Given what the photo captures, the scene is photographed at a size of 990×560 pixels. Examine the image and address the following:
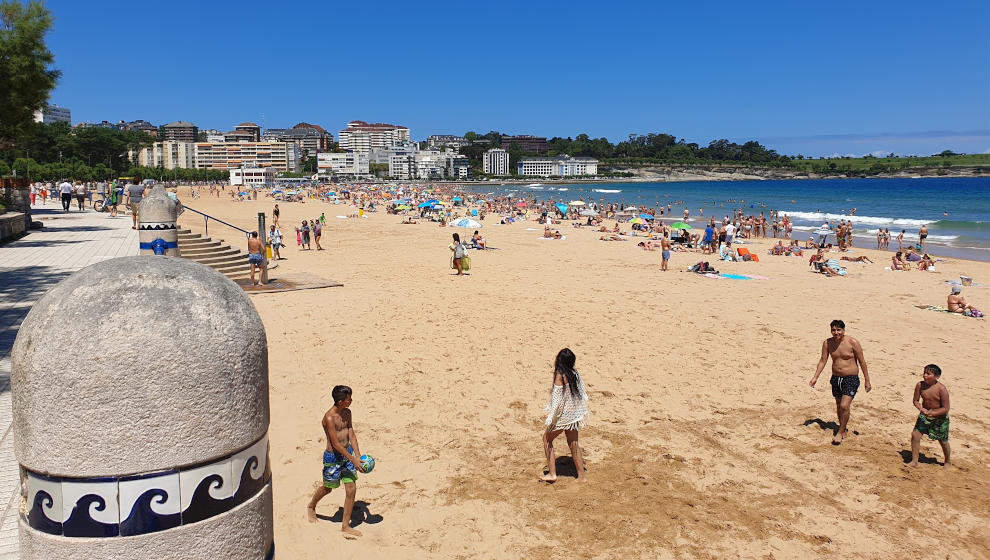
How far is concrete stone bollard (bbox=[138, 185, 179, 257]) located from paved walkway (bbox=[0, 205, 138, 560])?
1916mm

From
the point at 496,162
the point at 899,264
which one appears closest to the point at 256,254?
the point at 899,264

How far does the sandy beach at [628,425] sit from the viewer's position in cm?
498

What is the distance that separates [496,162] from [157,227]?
185955mm

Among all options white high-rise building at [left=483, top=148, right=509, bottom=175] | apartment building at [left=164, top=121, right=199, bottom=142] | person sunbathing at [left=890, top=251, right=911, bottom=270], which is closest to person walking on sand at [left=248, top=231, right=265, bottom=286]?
person sunbathing at [left=890, top=251, right=911, bottom=270]

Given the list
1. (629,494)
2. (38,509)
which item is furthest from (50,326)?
(629,494)

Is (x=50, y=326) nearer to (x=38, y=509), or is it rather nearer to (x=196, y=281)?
(x=196, y=281)

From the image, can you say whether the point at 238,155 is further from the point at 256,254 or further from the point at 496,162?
the point at 256,254

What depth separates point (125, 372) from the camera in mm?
1616

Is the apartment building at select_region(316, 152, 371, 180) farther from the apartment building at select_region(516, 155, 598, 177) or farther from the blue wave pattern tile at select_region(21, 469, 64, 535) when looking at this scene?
the blue wave pattern tile at select_region(21, 469, 64, 535)

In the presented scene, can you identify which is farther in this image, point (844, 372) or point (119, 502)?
point (844, 372)

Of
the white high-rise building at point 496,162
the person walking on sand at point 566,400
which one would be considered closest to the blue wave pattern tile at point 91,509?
the person walking on sand at point 566,400

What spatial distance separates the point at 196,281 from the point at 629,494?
4697 millimetres

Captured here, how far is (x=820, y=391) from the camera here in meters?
8.23

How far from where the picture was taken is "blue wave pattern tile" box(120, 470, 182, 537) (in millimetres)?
1683
